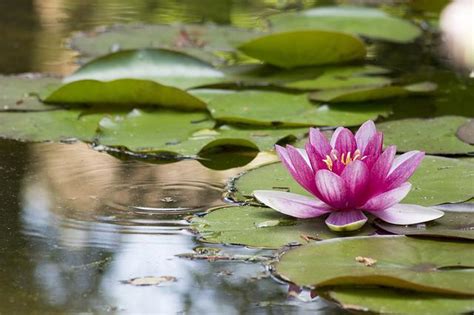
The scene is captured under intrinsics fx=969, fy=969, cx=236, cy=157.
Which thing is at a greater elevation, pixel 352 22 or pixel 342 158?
pixel 342 158

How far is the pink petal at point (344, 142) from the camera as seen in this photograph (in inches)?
64.7

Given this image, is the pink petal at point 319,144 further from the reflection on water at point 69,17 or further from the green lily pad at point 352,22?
the green lily pad at point 352,22

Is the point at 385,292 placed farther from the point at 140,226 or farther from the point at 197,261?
the point at 140,226

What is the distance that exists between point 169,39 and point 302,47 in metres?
0.66

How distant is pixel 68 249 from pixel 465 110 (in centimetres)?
133

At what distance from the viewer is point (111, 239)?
1570mm

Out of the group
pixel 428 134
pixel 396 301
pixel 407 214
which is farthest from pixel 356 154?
pixel 428 134

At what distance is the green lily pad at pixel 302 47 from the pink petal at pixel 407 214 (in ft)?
4.52

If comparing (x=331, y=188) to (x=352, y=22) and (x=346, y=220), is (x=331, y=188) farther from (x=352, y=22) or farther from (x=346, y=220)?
(x=352, y=22)

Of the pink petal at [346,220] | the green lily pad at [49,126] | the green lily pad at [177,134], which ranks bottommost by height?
the green lily pad at [49,126]

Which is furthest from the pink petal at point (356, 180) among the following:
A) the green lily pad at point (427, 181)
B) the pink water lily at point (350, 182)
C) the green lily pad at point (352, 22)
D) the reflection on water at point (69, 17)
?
the green lily pad at point (352, 22)

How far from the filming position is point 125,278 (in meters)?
1.40

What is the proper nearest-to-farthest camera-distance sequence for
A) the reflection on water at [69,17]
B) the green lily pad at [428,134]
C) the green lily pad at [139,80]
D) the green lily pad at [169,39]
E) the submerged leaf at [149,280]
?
1. the submerged leaf at [149,280]
2. the green lily pad at [428,134]
3. the green lily pad at [139,80]
4. the reflection on water at [69,17]
5. the green lily pad at [169,39]

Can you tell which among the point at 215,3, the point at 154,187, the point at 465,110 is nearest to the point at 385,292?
the point at 154,187
